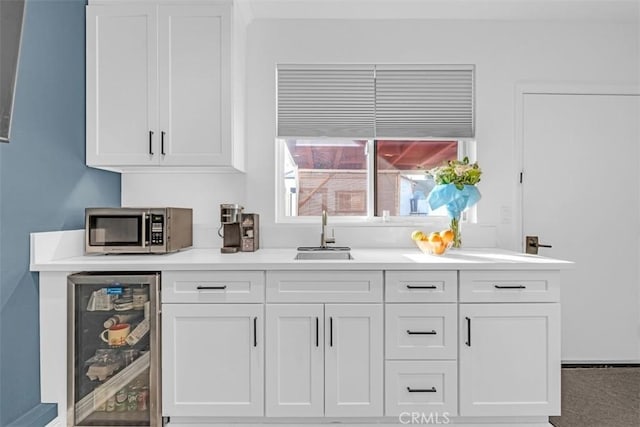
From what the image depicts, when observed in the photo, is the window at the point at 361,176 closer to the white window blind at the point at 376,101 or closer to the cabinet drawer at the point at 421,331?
the white window blind at the point at 376,101

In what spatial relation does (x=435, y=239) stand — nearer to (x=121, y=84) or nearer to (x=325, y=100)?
(x=325, y=100)

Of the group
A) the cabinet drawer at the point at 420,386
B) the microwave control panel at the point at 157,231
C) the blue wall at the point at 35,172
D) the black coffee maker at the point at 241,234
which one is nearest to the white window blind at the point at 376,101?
the black coffee maker at the point at 241,234

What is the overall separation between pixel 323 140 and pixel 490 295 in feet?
4.99

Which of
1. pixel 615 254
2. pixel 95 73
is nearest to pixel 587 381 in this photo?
pixel 615 254

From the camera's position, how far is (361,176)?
9.73 ft

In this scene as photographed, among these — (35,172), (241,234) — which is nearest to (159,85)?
(35,172)

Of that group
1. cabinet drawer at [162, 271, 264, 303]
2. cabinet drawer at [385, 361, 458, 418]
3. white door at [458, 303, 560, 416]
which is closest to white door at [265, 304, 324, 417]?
cabinet drawer at [162, 271, 264, 303]

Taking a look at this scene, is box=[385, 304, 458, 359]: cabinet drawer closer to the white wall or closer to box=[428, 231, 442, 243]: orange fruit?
box=[428, 231, 442, 243]: orange fruit

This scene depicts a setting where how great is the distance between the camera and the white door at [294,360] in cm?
206

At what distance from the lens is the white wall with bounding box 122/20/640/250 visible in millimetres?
2811

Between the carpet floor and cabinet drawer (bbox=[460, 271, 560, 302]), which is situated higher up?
cabinet drawer (bbox=[460, 271, 560, 302])

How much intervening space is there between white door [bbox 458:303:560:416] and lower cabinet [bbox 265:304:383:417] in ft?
1.48

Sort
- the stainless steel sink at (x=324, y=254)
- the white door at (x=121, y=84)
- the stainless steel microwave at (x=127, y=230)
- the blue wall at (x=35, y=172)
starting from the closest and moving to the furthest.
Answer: the blue wall at (x=35, y=172) → the stainless steel microwave at (x=127, y=230) → the white door at (x=121, y=84) → the stainless steel sink at (x=324, y=254)

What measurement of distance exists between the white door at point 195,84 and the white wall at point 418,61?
1.39 feet
